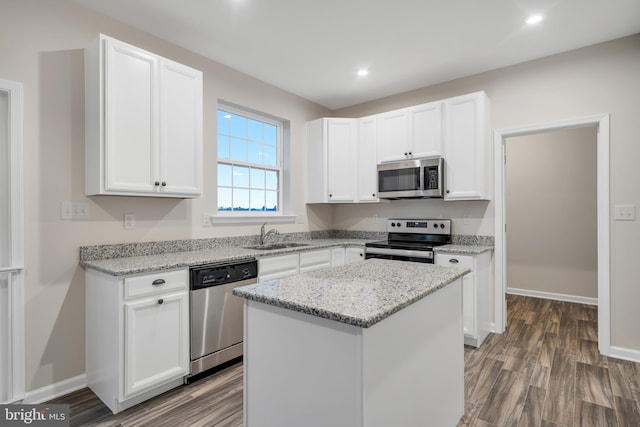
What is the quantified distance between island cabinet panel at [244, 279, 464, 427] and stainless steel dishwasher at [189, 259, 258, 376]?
1.09 m

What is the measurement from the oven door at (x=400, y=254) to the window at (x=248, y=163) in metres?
1.23

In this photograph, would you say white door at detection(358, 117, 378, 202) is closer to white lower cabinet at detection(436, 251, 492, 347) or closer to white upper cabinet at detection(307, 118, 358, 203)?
white upper cabinet at detection(307, 118, 358, 203)

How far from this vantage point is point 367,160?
4.07 meters

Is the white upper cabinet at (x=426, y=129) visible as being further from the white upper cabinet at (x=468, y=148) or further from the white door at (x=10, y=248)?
the white door at (x=10, y=248)

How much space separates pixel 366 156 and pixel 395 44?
1.41 m

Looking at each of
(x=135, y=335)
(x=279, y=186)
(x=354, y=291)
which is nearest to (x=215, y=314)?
(x=135, y=335)

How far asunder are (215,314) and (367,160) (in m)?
2.52

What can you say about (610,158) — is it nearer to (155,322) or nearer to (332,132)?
(332,132)

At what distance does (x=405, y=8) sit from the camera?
2.39m

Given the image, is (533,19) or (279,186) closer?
(533,19)

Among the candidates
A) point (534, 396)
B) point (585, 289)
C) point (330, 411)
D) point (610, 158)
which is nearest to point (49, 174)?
point (330, 411)

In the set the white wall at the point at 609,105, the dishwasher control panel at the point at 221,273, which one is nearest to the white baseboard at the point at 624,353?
the white wall at the point at 609,105

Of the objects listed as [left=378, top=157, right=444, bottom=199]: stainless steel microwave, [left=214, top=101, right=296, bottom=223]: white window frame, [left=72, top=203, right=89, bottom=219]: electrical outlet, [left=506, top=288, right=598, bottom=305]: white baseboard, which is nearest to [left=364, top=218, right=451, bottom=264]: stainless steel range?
[left=378, top=157, right=444, bottom=199]: stainless steel microwave

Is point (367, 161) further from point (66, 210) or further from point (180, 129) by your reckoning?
point (66, 210)
